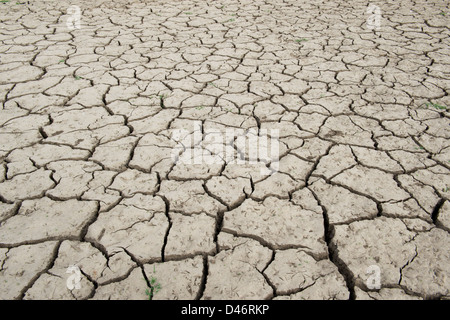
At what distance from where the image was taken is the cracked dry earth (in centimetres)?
149

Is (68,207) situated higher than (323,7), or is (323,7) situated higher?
(323,7)

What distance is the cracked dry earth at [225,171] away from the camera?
1.49 m

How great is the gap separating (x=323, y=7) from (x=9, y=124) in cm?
513

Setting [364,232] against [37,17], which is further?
[37,17]

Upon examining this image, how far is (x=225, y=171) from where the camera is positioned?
2.10 metres

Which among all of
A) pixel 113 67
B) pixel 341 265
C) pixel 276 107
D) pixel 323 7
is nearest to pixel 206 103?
pixel 276 107

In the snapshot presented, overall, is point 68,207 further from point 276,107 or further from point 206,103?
point 276,107

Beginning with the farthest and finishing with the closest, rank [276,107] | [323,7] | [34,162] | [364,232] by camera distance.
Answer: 1. [323,7]
2. [276,107]
3. [34,162]
4. [364,232]

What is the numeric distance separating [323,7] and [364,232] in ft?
16.3

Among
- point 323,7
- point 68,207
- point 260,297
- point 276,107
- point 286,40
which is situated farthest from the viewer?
point 323,7

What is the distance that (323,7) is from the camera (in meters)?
5.45

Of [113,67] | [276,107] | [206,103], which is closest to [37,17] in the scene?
[113,67]

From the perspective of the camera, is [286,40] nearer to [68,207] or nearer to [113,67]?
[113,67]

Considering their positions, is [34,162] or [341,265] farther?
[34,162]
